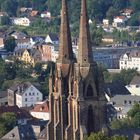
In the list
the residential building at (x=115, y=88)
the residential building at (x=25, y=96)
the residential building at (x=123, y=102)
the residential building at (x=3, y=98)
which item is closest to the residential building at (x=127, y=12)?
the residential building at (x=115, y=88)

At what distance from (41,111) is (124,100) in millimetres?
9321

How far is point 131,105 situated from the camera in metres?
99.4

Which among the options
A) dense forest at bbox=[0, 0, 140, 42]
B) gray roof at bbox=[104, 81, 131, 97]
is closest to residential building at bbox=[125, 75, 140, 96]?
gray roof at bbox=[104, 81, 131, 97]

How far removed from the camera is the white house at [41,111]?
94312 mm

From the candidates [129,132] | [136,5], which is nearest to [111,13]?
[136,5]

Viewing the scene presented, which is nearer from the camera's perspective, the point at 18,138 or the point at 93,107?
the point at 93,107

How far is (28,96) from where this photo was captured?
350 feet

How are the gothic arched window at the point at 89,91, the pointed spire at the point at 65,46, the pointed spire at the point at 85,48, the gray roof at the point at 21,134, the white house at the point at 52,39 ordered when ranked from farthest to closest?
the white house at the point at 52,39 < the gray roof at the point at 21,134 < the pointed spire at the point at 65,46 < the gothic arched window at the point at 89,91 < the pointed spire at the point at 85,48

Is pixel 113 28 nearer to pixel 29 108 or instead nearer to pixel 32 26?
pixel 32 26

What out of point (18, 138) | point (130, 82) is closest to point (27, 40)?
point (130, 82)

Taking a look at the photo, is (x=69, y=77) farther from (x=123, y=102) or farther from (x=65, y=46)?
(x=123, y=102)

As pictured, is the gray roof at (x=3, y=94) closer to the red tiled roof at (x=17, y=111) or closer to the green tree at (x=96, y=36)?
the red tiled roof at (x=17, y=111)

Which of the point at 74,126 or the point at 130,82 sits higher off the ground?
the point at 74,126

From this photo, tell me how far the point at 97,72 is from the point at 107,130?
10.1 feet
